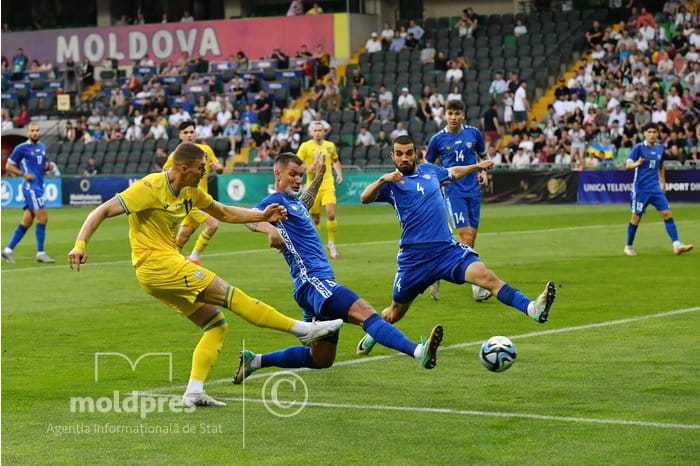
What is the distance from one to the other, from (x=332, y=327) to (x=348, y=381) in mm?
1070

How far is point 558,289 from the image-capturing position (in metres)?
16.7

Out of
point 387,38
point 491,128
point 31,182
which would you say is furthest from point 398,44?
point 31,182

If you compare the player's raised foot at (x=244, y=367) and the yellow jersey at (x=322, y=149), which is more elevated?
the yellow jersey at (x=322, y=149)

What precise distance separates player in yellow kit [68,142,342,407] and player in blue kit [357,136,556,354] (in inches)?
71.0

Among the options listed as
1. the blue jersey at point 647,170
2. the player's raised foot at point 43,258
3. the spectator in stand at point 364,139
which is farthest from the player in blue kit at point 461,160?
the spectator in stand at point 364,139

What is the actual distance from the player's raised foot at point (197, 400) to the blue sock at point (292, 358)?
0.82 m

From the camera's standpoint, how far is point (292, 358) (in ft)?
33.1

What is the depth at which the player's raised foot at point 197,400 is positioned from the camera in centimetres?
935

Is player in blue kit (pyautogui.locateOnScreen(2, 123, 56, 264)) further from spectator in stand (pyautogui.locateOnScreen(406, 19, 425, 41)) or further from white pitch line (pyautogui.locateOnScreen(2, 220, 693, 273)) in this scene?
spectator in stand (pyautogui.locateOnScreen(406, 19, 425, 41))

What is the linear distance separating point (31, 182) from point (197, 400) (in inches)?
578

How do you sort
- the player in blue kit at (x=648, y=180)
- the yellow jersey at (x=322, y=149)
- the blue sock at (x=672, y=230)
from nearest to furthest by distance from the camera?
the blue sock at (x=672, y=230) → the player in blue kit at (x=648, y=180) → the yellow jersey at (x=322, y=149)

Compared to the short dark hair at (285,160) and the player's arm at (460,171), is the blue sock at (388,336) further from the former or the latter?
the player's arm at (460,171)

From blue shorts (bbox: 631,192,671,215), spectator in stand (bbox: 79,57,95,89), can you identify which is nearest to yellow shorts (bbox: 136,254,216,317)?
blue shorts (bbox: 631,192,671,215)

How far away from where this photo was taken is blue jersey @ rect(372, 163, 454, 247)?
11227 millimetres
